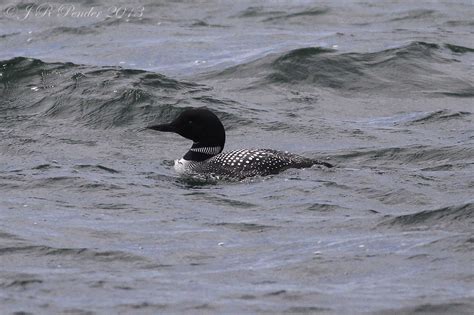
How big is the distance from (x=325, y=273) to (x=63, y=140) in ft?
16.2

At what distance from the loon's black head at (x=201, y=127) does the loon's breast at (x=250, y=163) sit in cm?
28

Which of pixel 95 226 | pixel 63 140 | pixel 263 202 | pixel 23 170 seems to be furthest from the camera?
pixel 63 140

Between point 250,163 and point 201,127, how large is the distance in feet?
2.50

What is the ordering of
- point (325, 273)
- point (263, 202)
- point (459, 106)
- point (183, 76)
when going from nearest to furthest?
point (325, 273) → point (263, 202) → point (459, 106) → point (183, 76)

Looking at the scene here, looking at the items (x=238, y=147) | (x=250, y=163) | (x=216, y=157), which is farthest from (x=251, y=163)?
(x=238, y=147)

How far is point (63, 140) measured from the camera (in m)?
11.8

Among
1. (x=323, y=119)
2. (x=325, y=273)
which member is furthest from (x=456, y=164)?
(x=325, y=273)

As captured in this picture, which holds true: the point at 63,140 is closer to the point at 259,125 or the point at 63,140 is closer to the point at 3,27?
the point at 259,125

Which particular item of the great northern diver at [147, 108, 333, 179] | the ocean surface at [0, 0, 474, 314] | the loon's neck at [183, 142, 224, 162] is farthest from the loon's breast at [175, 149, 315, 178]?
the loon's neck at [183, 142, 224, 162]

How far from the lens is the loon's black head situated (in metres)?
10.6

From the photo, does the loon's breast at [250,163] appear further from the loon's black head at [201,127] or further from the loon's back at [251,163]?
the loon's black head at [201,127]

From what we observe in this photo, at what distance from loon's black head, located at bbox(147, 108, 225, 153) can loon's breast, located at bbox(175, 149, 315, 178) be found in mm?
284

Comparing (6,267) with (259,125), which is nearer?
(6,267)

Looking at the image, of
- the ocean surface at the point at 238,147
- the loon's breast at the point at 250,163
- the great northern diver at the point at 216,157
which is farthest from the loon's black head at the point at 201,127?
the ocean surface at the point at 238,147
